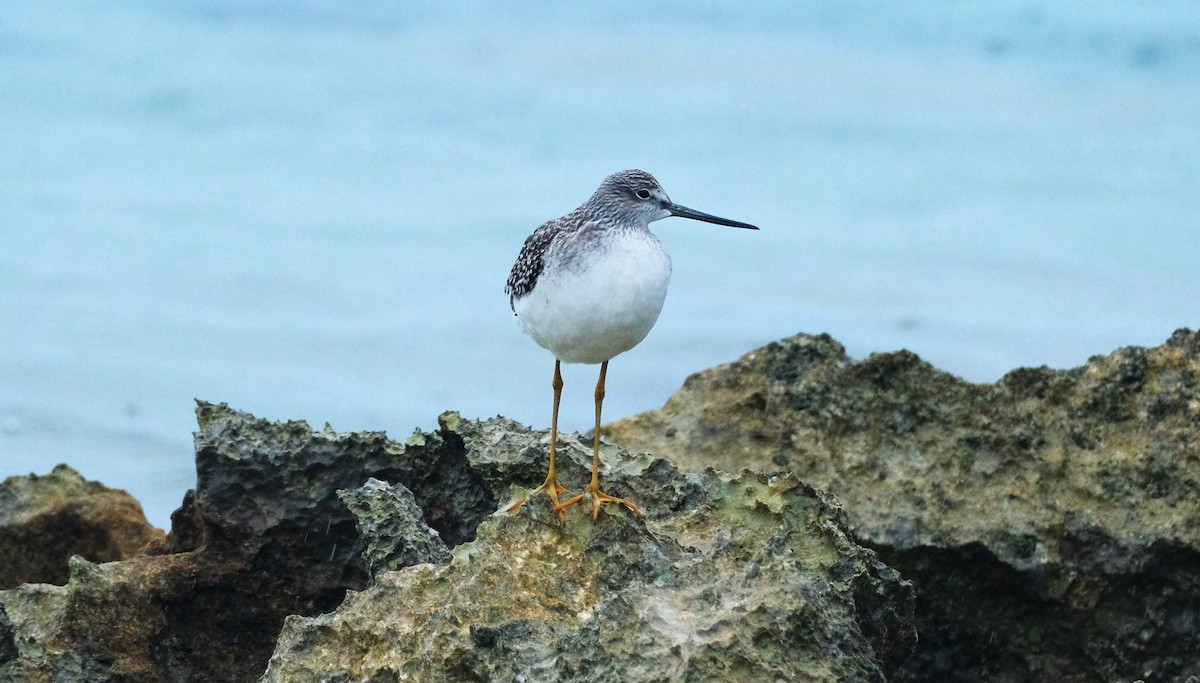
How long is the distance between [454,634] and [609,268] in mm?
Answer: 1974

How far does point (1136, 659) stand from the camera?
8688mm

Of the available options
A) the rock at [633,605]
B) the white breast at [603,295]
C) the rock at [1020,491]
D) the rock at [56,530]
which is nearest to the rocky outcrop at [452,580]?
the rock at [633,605]

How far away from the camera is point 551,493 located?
686 cm

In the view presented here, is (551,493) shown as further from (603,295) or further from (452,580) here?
(603,295)

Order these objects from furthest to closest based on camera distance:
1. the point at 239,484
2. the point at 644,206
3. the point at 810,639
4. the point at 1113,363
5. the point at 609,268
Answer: the point at 1113,363
the point at 239,484
the point at 644,206
the point at 609,268
the point at 810,639

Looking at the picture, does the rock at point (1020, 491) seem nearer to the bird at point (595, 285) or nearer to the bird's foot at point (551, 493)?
the bird at point (595, 285)

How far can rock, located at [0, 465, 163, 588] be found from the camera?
10367 mm

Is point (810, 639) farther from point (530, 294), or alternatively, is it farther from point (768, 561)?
point (530, 294)

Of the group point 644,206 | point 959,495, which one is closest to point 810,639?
point 644,206

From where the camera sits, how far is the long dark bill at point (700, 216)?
311 inches

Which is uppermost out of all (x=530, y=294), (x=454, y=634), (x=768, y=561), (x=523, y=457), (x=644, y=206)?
(x=644, y=206)

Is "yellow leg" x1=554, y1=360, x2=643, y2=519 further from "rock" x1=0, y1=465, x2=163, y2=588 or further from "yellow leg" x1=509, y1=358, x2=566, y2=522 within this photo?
"rock" x1=0, y1=465, x2=163, y2=588

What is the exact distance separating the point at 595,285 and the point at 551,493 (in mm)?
999

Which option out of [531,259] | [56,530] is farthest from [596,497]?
[56,530]
